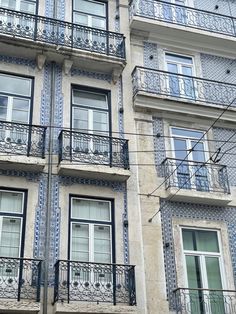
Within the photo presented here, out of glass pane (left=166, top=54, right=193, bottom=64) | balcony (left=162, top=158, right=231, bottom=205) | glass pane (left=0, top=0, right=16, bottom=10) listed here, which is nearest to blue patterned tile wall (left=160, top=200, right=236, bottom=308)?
balcony (left=162, top=158, right=231, bottom=205)

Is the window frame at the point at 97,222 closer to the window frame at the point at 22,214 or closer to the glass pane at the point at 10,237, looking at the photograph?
the window frame at the point at 22,214

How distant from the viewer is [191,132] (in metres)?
14.2

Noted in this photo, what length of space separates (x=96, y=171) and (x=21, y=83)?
3.26 meters

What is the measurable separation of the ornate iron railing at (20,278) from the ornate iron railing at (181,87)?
563cm

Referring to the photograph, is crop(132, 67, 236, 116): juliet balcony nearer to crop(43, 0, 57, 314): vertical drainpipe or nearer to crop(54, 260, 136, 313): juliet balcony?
crop(43, 0, 57, 314): vertical drainpipe

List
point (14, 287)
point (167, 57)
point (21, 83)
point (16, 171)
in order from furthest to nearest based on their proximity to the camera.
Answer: point (167, 57)
point (21, 83)
point (16, 171)
point (14, 287)

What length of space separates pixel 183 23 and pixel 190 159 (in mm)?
4722

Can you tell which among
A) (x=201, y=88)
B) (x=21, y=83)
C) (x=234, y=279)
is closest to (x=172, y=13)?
(x=201, y=88)

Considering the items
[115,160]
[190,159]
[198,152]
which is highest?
[198,152]

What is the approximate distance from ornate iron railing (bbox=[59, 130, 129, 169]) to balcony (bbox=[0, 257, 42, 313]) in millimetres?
2656

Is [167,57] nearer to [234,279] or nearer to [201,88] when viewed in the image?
[201,88]

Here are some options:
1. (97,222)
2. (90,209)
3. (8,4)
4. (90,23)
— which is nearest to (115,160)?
(90,209)

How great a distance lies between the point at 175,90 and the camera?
14.6 m

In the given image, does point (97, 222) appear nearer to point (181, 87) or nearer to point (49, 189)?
point (49, 189)
